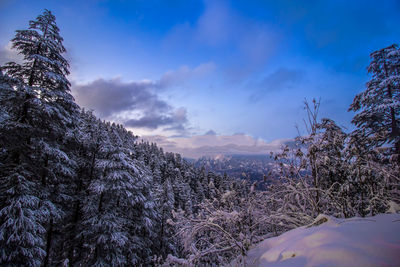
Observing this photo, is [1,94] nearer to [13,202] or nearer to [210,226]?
[13,202]

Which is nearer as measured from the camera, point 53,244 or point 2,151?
point 2,151

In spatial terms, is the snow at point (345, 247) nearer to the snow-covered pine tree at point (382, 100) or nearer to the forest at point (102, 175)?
the forest at point (102, 175)

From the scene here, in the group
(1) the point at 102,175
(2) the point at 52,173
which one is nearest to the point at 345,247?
(2) the point at 52,173

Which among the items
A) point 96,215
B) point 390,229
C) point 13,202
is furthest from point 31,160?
point 390,229

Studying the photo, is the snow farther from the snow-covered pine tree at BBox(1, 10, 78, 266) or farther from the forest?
the snow-covered pine tree at BBox(1, 10, 78, 266)

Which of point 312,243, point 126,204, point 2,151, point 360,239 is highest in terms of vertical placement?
point 2,151

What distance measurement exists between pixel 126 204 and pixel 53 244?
147 inches

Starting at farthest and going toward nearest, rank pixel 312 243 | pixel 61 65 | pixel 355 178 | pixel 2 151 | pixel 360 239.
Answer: pixel 61 65
pixel 2 151
pixel 355 178
pixel 312 243
pixel 360 239

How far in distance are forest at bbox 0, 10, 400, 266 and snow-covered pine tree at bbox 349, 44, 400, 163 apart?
0.16 ft

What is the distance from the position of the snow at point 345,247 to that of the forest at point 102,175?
93 cm

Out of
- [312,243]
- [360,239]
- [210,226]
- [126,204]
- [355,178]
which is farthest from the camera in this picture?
[126,204]

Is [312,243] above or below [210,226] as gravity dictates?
above

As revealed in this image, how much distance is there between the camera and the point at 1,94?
23.1 ft

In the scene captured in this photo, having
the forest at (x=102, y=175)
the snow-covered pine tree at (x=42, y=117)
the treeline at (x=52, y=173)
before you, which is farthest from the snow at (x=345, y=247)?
the snow-covered pine tree at (x=42, y=117)
